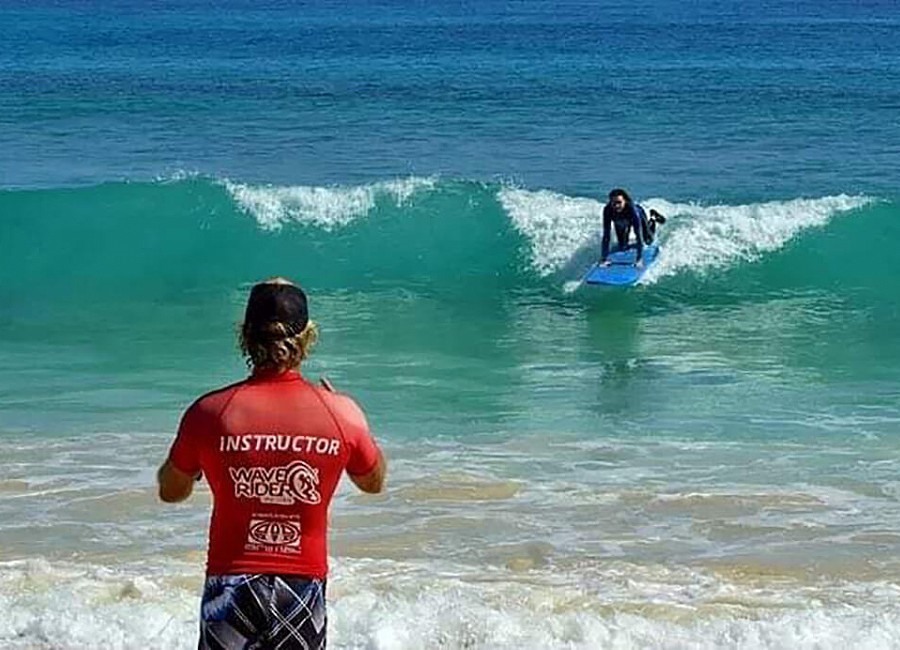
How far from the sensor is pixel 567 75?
4334 centimetres

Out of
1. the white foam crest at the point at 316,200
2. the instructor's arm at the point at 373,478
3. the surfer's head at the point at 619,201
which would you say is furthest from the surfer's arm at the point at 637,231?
the instructor's arm at the point at 373,478

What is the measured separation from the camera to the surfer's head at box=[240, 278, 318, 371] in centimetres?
416

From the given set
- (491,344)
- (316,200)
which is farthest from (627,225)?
(316,200)

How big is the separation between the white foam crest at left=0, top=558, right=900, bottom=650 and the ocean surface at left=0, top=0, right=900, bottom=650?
0.07 ft

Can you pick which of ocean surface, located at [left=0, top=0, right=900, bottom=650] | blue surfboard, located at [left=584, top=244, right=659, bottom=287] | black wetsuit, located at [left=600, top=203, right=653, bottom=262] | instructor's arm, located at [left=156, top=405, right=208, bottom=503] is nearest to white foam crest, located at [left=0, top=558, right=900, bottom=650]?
ocean surface, located at [left=0, top=0, right=900, bottom=650]

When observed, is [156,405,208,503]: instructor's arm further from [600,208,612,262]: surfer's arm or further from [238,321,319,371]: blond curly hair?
[600,208,612,262]: surfer's arm

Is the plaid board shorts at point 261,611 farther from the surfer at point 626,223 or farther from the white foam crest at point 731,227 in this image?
the white foam crest at point 731,227

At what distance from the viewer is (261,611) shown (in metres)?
4.26

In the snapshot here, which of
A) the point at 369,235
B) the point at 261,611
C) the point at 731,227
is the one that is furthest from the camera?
the point at 369,235

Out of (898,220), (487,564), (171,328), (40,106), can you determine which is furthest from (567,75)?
(487,564)

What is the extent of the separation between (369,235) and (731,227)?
4.35 meters

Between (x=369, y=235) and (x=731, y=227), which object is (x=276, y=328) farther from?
(x=369, y=235)

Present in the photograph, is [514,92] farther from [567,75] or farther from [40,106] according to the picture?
[40,106]

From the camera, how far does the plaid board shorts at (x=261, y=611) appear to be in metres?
4.26
